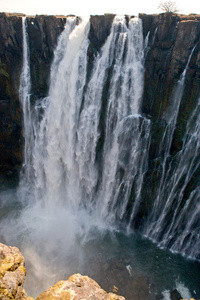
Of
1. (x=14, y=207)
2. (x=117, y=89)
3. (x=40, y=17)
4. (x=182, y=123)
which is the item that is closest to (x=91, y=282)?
(x=182, y=123)

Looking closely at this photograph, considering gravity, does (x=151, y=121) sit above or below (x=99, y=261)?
above

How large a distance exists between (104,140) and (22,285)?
10909mm

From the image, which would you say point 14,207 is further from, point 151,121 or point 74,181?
point 151,121

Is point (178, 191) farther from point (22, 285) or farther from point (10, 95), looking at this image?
point (10, 95)

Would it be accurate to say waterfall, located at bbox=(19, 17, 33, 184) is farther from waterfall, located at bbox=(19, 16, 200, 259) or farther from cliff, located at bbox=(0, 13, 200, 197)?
cliff, located at bbox=(0, 13, 200, 197)

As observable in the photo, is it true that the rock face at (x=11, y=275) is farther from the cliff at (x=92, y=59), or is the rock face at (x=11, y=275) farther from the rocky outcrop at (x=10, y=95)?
the rocky outcrop at (x=10, y=95)

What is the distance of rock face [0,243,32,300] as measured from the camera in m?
5.21

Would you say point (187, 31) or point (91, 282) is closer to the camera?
point (91, 282)

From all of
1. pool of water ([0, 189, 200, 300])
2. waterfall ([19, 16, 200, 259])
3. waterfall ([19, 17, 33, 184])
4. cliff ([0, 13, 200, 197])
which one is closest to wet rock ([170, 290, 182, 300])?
pool of water ([0, 189, 200, 300])

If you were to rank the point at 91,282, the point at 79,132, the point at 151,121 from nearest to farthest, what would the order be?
the point at 91,282
the point at 151,121
the point at 79,132

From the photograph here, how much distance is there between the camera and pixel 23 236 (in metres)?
14.6

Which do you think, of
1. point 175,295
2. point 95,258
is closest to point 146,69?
point 95,258

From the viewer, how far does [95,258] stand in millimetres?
13273

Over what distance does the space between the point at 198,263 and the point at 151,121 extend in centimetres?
955
